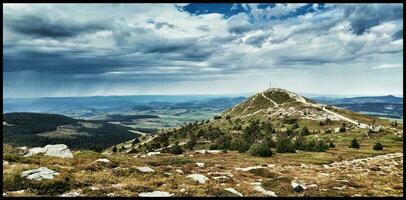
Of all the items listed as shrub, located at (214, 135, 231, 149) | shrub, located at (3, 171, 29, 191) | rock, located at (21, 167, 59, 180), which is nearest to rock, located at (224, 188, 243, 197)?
rock, located at (21, 167, 59, 180)

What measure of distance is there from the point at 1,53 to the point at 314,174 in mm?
29927

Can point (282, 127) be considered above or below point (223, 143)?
above

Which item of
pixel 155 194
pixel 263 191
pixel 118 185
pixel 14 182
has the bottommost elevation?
pixel 263 191

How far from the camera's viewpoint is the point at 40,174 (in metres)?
27.5

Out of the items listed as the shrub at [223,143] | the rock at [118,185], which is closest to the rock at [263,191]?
the rock at [118,185]

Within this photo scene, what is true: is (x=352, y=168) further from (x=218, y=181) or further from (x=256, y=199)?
(x=256, y=199)

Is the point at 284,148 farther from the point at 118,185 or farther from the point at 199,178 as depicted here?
the point at 118,185

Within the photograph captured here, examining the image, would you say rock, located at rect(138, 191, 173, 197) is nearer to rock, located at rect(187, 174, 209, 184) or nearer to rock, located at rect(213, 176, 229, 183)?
rock, located at rect(187, 174, 209, 184)

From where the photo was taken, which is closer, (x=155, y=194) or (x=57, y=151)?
(x=155, y=194)

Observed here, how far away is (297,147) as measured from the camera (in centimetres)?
7362

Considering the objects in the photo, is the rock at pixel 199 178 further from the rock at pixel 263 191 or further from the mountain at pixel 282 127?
the mountain at pixel 282 127

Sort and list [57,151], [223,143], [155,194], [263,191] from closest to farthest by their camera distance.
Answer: [155,194] < [263,191] < [57,151] < [223,143]

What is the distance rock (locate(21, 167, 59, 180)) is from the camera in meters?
27.0

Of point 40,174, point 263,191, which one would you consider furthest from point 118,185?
point 263,191
